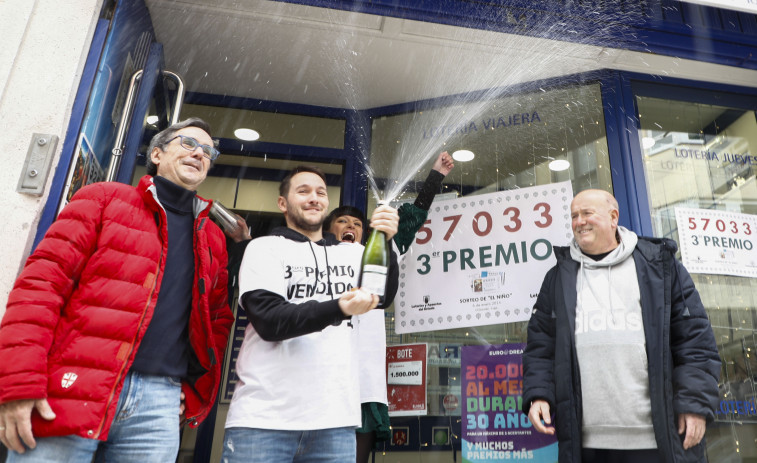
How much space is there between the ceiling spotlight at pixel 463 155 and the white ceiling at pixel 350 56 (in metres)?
0.56

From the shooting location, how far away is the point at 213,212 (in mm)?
2809

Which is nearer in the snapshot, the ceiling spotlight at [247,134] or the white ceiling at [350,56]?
the white ceiling at [350,56]

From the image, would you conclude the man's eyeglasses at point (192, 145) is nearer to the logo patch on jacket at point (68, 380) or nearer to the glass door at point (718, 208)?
the logo patch on jacket at point (68, 380)

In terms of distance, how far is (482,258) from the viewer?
12.7ft

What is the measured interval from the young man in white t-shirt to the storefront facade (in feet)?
4.11

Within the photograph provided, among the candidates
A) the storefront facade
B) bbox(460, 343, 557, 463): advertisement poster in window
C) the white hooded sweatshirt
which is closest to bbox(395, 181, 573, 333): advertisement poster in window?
the storefront facade

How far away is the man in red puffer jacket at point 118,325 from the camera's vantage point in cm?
173

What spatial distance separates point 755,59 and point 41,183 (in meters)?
4.86

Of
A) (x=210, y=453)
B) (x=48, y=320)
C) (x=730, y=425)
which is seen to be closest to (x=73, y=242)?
(x=48, y=320)

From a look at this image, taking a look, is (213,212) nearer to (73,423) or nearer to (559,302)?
(73,423)

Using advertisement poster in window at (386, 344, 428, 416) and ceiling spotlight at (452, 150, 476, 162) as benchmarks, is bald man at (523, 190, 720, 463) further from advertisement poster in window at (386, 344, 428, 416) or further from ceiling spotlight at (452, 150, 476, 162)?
ceiling spotlight at (452, 150, 476, 162)

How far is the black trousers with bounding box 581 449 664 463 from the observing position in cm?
243

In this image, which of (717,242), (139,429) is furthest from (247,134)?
(717,242)

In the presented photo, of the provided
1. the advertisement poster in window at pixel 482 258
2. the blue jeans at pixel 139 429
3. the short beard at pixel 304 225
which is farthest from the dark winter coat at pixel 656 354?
the blue jeans at pixel 139 429
